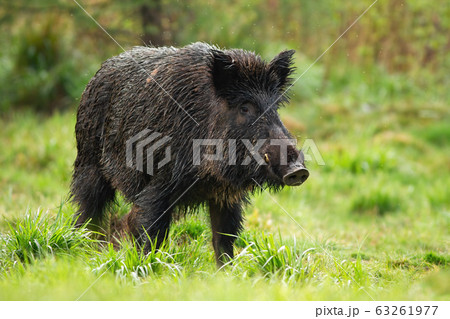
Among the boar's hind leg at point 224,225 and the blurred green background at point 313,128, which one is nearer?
the blurred green background at point 313,128

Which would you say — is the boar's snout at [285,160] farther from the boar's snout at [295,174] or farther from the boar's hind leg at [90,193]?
the boar's hind leg at [90,193]

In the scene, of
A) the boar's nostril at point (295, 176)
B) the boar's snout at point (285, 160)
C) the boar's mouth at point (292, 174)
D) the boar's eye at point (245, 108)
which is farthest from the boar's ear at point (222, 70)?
the boar's nostril at point (295, 176)

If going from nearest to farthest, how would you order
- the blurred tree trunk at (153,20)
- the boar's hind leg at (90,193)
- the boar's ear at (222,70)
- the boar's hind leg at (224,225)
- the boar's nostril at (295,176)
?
the boar's nostril at (295,176), the boar's ear at (222,70), the boar's hind leg at (224,225), the boar's hind leg at (90,193), the blurred tree trunk at (153,20)

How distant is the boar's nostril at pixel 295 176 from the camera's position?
415 cm

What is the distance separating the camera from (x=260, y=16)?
40.0 feet

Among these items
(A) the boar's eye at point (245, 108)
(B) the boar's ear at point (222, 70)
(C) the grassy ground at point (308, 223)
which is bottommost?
(C) the grassy ground at point (308, 223)

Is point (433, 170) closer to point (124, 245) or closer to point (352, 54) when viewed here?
point (352, 54)

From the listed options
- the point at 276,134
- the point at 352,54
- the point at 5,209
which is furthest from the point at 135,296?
the point at 352,54

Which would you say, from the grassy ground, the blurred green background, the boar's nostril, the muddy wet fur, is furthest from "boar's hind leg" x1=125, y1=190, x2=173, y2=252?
the boar's nostril

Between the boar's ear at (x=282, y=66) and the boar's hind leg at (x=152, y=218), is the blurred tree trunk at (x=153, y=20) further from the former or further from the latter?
the boar's hind leg at (x=152, y=218)

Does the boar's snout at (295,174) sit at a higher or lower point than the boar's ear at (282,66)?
lower

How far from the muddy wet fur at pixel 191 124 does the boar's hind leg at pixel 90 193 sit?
5.2 inches

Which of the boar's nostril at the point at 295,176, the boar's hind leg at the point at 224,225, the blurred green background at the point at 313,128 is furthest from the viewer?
the boar's hind leg at the point at 224,225

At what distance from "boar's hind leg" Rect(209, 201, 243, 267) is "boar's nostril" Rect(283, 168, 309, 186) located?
962mm
